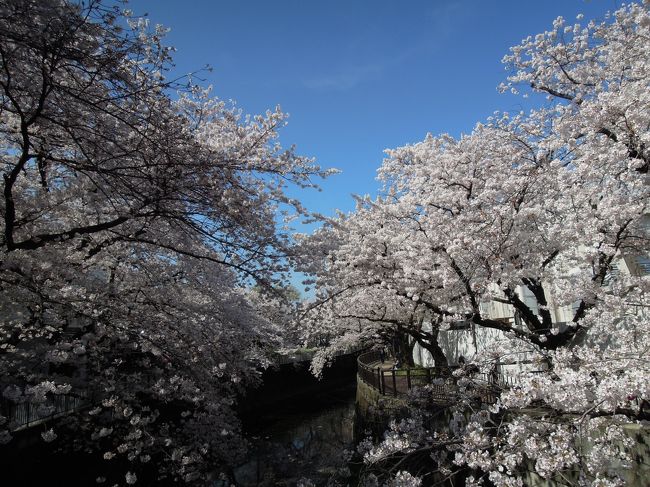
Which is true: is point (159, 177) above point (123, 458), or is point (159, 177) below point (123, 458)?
above

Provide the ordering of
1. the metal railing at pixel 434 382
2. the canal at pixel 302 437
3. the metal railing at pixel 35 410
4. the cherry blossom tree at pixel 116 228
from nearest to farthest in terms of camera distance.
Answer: the cherry blossom tree at pixel 116 228 < the metal railing at pixel 434 382 < the metal railing at pixel 35 410 < the canal at pixel 302 437

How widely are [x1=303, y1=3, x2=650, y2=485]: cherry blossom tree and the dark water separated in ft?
13.9

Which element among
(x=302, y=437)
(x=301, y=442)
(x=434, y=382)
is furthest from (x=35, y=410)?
(x=302, y=437)

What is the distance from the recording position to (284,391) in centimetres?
2853

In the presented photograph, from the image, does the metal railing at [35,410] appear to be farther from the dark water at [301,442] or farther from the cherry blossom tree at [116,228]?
the dark water at [301,442]

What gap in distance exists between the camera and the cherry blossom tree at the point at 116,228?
394cm

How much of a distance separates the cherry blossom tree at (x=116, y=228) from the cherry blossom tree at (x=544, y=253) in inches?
116

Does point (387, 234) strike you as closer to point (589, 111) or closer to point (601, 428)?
point (589, 111)

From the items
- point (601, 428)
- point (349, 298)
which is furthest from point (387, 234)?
point (601, 428)

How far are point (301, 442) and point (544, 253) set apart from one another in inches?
577

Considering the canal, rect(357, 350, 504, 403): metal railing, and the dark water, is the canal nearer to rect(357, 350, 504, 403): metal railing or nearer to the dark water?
the dark water

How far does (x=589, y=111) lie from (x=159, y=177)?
694cm

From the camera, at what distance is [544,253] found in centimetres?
811

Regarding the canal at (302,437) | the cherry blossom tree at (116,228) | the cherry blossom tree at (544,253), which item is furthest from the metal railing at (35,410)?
the cherry blossom tree at (544,253)
